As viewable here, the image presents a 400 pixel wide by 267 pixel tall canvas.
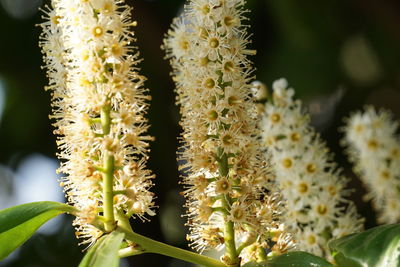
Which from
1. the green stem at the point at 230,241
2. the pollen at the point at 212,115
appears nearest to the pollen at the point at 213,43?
the pollen at the point at 212,115

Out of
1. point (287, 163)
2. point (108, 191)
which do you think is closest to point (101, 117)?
point (108, 191)

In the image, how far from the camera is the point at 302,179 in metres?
2.15

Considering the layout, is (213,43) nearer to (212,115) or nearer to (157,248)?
(212,115)

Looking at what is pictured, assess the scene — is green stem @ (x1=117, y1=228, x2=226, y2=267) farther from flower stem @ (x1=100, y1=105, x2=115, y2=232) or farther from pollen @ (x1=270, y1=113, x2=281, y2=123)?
pollen @ (x1=270, y1=113, x2=281, y2=123)

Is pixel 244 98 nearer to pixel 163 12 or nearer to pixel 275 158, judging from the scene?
pixel 275 158

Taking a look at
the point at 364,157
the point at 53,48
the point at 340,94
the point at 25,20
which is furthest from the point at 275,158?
the point at 25,20

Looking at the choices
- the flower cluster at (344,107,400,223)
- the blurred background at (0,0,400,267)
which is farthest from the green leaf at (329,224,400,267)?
the blurred background at (0,0,400,267)

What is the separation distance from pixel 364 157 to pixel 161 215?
1.19m

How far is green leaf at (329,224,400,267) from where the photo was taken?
1.40 metres

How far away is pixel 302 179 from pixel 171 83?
1.71 metres

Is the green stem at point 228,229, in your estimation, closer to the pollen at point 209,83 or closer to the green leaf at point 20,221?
the pollen at point 209,83

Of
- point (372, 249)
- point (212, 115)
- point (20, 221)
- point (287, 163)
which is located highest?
point (212, 115)

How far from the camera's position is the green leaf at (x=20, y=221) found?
1398 millimetres

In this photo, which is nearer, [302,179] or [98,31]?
[98,31]
